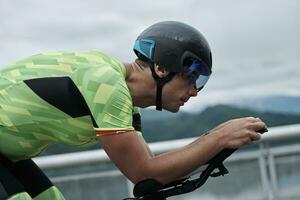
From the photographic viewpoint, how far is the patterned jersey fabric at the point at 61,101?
8.61 ft

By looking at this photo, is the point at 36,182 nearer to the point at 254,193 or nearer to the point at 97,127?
the point at 97,127

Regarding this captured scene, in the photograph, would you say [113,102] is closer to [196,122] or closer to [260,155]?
[260,155]

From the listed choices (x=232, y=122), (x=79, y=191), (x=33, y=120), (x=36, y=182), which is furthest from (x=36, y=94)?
(x=79, y=191)

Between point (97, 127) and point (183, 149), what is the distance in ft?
1.15

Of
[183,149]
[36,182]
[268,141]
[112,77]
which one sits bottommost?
[268,141]

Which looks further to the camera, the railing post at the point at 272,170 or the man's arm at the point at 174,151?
the railing post at the point at 272,170

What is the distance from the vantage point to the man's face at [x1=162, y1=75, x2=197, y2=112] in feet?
9.29

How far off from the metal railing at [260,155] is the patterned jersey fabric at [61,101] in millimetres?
3117

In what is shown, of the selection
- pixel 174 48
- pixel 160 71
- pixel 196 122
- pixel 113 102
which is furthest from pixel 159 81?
pixel 196 122

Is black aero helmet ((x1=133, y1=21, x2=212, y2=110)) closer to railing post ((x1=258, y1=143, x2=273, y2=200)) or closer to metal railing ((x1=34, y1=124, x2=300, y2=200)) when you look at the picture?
metal railing ((x1=34, y1=124, x2=300, y2=200))

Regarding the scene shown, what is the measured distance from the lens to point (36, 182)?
10.2 ft

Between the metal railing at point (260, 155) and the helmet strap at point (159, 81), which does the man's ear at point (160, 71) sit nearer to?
the helmet strap at point (159, 81)

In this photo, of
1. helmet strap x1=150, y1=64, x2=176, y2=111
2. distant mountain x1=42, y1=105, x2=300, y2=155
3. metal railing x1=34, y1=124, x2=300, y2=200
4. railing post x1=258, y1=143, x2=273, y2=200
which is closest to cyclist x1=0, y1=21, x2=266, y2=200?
helmet strap x1=150, y1=64, x2=176, y2=111

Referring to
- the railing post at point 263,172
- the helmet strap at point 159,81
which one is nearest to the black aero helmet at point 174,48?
the helmet strap at point 159,81
